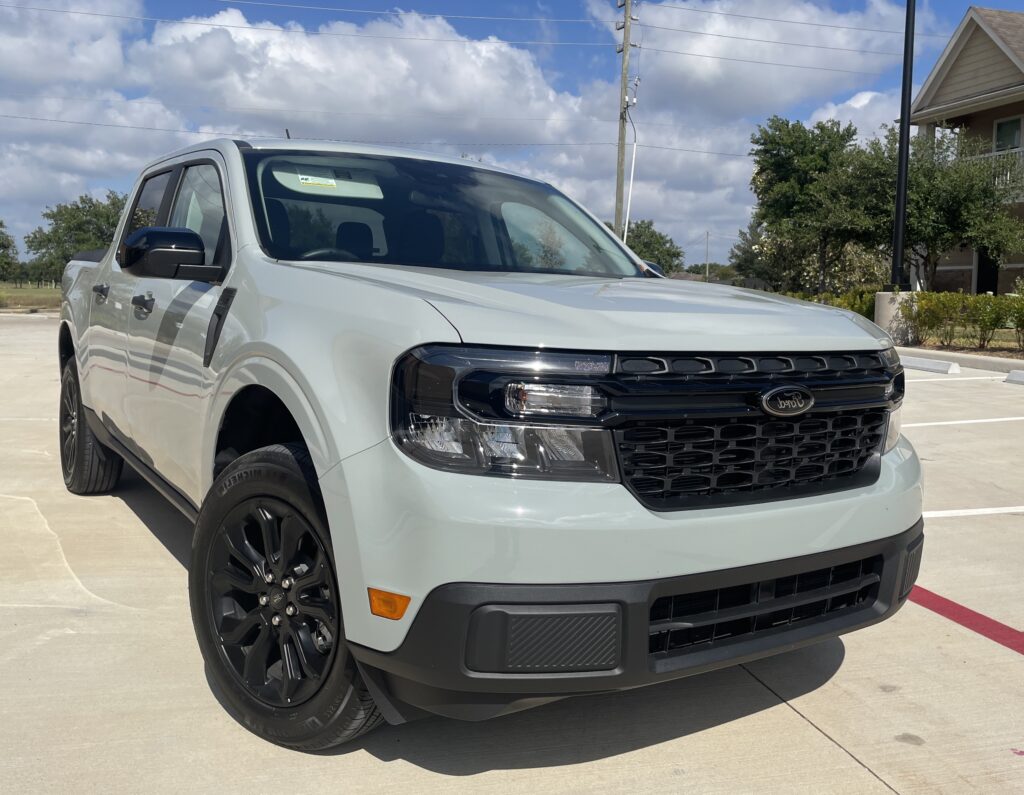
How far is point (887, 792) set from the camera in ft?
8.45

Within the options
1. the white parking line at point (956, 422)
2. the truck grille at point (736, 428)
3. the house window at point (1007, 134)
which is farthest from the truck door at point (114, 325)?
the house window at point (1007, 134)

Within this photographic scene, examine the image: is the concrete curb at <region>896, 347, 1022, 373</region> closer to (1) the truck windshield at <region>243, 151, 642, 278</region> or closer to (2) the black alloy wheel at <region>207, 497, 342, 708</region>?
(1) the truck windshield at <region>243, 151, 642, 278</region>

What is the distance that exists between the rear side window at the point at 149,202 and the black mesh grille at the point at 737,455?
308 centimetres

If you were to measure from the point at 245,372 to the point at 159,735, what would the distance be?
1094 mm

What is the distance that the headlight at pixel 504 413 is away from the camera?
2.18 metres

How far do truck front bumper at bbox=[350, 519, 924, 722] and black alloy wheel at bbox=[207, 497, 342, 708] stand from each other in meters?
0.22

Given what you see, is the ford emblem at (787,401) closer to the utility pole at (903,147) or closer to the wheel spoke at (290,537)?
the wheel spoke at (290,537)

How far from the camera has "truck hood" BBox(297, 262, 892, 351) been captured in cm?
227

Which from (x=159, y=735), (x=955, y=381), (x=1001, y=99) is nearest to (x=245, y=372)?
(x=159, y=735)

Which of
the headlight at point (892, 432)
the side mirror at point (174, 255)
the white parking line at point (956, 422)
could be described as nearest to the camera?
the headlight at point (892, 432)

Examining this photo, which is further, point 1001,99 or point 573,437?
point 1001,99

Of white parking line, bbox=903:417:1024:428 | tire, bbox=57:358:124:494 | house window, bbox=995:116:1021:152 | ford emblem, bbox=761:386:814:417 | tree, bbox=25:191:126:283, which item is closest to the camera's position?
ford emblem, bbox=761:386:814:417

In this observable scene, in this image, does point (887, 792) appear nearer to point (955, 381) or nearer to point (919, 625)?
point (919, 625)

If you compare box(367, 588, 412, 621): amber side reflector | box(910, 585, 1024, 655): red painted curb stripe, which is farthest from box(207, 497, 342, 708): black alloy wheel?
box(910, 585, 1024, 655): red painted curb stripe
